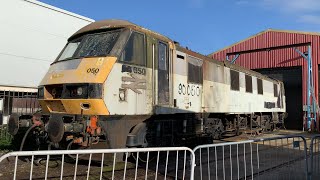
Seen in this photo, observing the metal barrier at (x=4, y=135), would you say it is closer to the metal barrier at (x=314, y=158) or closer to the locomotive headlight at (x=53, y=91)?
the locomotive headlight at (x=53, y=91)

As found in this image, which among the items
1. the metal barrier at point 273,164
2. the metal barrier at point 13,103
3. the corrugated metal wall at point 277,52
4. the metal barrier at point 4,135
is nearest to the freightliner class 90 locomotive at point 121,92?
the metal barrier at point 273,164

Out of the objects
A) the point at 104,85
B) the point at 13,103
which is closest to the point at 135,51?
the point at 104,85

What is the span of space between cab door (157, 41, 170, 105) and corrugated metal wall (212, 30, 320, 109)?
16833 millimetres

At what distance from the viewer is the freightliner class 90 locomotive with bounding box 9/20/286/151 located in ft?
24.3

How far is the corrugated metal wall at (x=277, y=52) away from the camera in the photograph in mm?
23078

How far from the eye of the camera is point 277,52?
2458cm

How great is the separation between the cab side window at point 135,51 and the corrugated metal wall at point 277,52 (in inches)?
702

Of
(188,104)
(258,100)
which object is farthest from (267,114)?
(188,104)

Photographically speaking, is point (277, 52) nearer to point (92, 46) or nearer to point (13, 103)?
point (13, 103)

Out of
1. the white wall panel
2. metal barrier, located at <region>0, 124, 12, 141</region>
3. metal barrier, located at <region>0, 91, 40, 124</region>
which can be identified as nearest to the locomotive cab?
metal barrier, located at <region>0, 124, 12, 141</region>

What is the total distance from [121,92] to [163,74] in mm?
1698

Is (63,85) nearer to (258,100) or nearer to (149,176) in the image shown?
(149,176)

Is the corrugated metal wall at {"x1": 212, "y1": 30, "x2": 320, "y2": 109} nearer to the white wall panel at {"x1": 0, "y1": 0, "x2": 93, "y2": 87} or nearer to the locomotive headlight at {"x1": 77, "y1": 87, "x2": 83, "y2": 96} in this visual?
the white wall panel at {"x1": 0, "y1": 0, "x2": 93, "y2": 87}

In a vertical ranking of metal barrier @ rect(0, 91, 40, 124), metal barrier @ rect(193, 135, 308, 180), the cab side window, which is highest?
the cab side window
